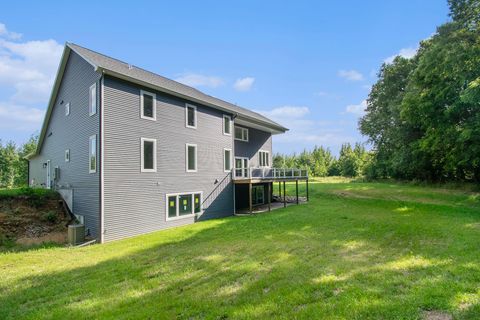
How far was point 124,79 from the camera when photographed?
11773mm

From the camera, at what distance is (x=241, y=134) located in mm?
20391

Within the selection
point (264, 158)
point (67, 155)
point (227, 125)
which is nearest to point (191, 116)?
point (227, 125)

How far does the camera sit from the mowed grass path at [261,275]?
400cm

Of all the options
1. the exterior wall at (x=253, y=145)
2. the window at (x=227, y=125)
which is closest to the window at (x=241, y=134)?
the exterior wall at (x=253, y=145)

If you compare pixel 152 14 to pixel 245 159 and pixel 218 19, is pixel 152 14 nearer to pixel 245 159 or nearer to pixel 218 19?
pixel 218 19

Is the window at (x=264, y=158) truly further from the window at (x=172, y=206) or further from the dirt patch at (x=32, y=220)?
the dirt patch at (x=32, y=220)

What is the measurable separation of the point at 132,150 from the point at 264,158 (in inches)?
525

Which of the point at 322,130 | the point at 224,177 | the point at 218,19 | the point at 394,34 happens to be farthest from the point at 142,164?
the point at 322,130

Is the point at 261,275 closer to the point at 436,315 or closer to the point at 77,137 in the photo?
the point at 436,315

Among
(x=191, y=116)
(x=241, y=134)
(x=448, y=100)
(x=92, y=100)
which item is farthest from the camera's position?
(x=241, y=134)

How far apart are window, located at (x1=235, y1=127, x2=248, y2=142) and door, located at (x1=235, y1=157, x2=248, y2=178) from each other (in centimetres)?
155

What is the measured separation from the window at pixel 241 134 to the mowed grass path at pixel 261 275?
34.2 feet

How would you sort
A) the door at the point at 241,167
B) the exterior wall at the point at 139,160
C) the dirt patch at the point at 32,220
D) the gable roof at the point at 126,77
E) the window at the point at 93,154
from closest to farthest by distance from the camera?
the dirt patch at the point at 32,220 → the exterior wall at the point at 139,160 → the window at the point at 93,154 → the gable roof at the point at 126,77 → the door at the point at 241,167

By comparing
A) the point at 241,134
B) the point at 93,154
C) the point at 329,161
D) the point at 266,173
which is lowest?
the point at 266,173
